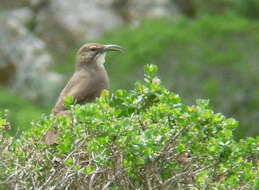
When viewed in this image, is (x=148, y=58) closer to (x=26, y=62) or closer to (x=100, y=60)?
(x=26, y=62)

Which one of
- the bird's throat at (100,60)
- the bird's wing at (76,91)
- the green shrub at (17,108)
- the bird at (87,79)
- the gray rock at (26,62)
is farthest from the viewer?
the gray rock at (26,62)

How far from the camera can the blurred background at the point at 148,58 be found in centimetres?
2011

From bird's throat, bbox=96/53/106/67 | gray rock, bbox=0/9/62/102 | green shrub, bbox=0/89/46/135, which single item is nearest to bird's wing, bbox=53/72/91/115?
bird's throat, bbox=96/53/106/67

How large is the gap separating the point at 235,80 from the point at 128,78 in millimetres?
2683

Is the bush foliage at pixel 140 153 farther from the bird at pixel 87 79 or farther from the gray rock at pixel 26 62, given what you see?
the gray rock at pixel 26 62

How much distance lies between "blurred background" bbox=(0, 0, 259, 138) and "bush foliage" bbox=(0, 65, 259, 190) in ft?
44.3

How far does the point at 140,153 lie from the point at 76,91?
8.89 feet

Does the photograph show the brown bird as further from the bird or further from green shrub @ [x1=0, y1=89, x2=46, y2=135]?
green shrub @ [x1=0, y1=89, x2=46, y2=135]

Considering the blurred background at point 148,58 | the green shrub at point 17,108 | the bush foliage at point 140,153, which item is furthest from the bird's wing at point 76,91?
the blurred background at point 148,58

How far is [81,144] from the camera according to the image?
4512mm

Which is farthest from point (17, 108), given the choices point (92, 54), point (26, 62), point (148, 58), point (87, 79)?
point (87, 79)

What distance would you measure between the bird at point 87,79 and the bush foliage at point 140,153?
6.05 feet

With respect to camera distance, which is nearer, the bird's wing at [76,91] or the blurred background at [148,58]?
the bird's wing at [76,91]

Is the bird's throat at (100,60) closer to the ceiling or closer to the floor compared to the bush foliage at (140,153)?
closer to the ceiling
